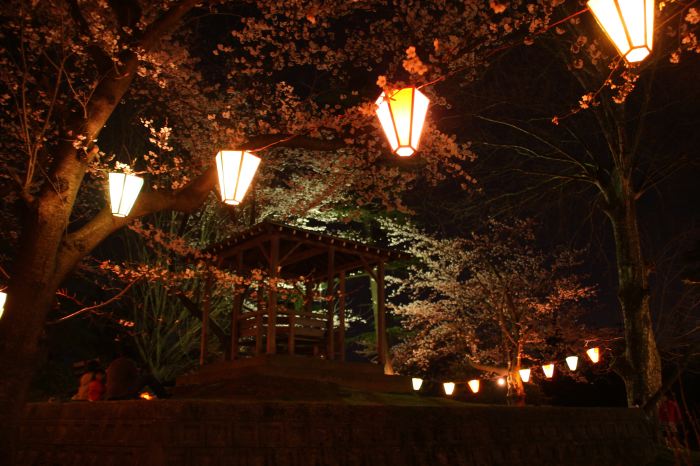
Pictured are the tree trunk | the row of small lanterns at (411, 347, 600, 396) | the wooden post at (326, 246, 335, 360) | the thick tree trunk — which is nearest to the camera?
the thick tree trunk

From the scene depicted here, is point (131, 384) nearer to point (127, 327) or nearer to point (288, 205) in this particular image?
point (127, 327)

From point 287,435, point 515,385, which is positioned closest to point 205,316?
point 287,435

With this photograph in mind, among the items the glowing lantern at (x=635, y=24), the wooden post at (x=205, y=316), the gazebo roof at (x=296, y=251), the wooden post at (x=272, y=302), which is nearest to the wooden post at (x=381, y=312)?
the gazebo roof at (x=296, y=251)

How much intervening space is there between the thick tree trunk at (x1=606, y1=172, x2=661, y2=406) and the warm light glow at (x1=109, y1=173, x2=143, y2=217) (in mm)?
10520

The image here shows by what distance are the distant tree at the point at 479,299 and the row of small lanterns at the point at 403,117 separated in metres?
16.0

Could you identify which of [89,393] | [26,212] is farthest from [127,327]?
[26,212]

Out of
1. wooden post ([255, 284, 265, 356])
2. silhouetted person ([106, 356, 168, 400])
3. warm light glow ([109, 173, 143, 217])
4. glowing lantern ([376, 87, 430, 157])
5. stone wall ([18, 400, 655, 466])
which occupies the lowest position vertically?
stone wall ([18, 400, 655, 466])

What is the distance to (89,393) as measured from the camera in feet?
27.7

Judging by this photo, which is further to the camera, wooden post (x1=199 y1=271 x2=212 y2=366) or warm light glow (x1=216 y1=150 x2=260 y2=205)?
wooden post (x1=199 y1=271 x2=212 y2=366)

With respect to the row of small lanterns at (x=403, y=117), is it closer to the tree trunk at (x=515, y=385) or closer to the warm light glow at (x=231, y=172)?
the warm light glow at (x=231, y=172)

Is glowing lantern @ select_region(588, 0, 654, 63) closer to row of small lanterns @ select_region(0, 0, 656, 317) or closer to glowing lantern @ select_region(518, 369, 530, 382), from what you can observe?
row of small lanterns @ select_region(0, 0, 656, 317)

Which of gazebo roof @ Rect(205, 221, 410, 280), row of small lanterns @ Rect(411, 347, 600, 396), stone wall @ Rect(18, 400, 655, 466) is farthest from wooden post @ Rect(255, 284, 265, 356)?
stone wall @ Rect(18, 400, 655, 466)

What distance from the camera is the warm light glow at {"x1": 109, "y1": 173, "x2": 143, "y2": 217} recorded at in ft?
20.9

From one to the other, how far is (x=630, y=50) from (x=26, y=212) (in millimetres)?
6547
